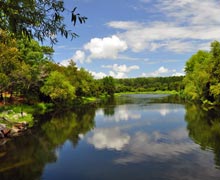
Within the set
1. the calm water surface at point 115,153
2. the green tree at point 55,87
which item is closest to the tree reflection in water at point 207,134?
the calm water surface at point 115,153

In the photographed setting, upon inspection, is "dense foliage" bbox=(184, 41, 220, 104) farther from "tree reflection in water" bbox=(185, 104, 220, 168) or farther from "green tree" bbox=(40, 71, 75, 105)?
"green tree" bbox=(40, 71, 75, 105)

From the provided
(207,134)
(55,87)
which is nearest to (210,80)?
(55,87)

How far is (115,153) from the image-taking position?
25.5 meters

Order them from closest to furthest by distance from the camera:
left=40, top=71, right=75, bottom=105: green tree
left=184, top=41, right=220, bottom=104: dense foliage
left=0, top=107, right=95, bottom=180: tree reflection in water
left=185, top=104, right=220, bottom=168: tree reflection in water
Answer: left=0, top=107, right=95, bottom=180: tree reflection in water, left=185, top=104, right=220, bottom=168: tree reflection in water, left=40, top=71, right=75, bottom=105: green tree, left=184, top=41, right=220, bottom=104: dense foliage

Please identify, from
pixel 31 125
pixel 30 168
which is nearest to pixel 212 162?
pixel 30 168

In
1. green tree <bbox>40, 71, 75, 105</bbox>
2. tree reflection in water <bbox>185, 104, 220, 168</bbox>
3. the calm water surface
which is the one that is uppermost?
green tree <bbox>40, 71, 75, 105</bbox>

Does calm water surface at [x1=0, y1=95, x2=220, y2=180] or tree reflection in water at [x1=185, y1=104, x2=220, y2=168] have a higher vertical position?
tree reflection in water at [x1=185, y1=104, x2=220, y2=168]

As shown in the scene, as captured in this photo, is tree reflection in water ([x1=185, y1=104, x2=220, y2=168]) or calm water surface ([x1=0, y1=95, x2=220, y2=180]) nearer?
calm water surface ([x1=0, y1=95, x2=220, y2=180])

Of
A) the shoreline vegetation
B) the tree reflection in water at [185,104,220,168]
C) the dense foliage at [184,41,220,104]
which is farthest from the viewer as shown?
the dense foliage at [184,41,220,104]

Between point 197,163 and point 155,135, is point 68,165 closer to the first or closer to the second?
point 197,163

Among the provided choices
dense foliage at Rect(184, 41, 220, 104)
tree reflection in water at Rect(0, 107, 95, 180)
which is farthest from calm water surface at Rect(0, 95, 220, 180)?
dense foliage at Rect(184, 41, 220, 104)

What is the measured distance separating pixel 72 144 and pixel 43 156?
17.1 feet

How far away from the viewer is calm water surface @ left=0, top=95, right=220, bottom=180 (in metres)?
19.8

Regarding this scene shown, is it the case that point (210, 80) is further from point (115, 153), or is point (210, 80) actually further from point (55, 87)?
point (115, 153)
